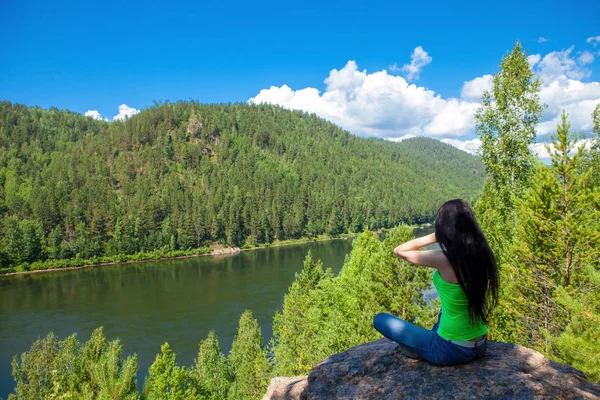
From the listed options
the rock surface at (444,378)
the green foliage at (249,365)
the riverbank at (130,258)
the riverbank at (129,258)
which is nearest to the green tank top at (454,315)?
the rock surface at (444,378)

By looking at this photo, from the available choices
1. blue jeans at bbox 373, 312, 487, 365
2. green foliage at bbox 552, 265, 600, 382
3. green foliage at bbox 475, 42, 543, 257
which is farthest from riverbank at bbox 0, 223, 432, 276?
green foliage at bbox 552, 265, 600, 382

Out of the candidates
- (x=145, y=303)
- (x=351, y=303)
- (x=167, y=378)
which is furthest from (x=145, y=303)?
(x=351, y=303)

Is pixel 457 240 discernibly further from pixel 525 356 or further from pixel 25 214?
pixel 25 214

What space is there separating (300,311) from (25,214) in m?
110

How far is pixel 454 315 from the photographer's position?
4.26m

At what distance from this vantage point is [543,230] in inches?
407

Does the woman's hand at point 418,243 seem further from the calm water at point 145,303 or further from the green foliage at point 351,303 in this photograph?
the calm water at point 145,303

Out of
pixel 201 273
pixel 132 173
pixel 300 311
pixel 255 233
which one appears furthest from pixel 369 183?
pixel 300 311

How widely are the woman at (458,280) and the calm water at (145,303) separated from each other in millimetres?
31930

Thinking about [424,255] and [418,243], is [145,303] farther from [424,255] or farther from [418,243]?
[424,255]

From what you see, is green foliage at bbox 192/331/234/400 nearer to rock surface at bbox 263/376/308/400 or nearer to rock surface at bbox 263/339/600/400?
rock surface at bbox 263/376/308/400

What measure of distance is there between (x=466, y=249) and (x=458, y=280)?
37 centimetres

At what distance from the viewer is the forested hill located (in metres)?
96.6

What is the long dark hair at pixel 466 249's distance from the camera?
3928 mm
